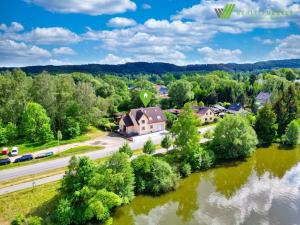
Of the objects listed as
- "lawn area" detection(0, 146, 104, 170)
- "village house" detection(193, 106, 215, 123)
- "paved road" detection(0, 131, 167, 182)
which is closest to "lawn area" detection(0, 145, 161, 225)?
"paved road" detection(0, 131, 167, 182)

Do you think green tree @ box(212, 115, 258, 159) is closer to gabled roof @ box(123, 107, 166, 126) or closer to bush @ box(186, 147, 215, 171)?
bush @ box(186, 147, 215, 171)

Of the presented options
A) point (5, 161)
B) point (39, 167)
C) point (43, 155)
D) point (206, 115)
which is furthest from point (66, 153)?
point (206, 115)

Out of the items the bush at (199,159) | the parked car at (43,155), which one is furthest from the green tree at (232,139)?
the parked car at (43,155)

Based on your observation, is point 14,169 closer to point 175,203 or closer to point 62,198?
point 62,198

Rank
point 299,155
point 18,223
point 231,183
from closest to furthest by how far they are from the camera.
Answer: point 18,223
point 231,183
point 299,155

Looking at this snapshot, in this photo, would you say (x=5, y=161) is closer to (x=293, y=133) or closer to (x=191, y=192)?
(x=191, y=192)

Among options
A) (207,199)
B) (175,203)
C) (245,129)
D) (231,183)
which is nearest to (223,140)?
(245,129)

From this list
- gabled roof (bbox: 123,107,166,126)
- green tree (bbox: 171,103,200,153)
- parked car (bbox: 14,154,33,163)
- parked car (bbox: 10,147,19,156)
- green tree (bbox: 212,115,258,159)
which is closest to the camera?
green tree (bbox: 171,103,200,153)
